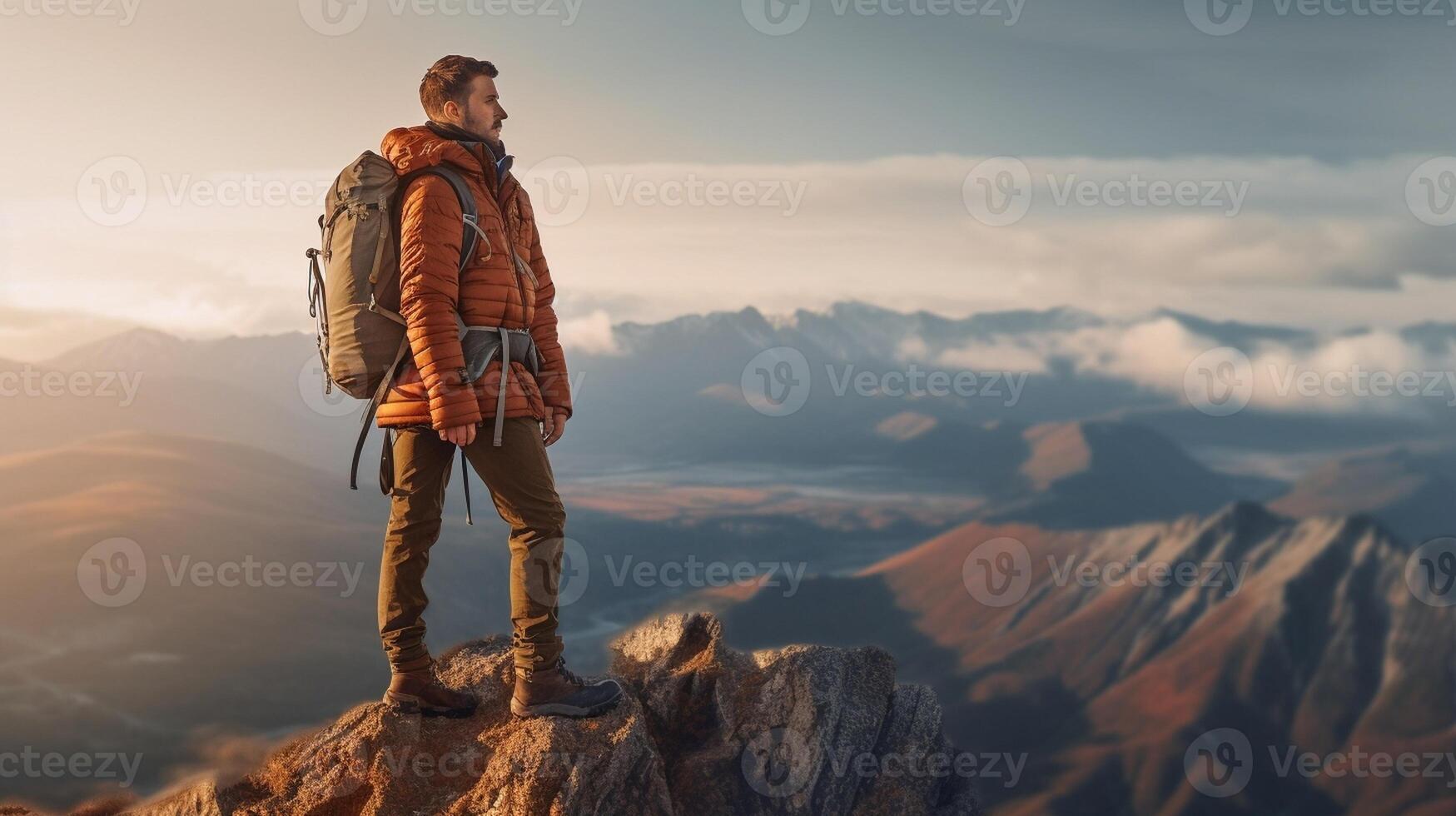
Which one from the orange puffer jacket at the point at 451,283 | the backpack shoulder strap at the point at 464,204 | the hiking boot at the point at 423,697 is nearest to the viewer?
the orange puffer jacket at the point at 451,283

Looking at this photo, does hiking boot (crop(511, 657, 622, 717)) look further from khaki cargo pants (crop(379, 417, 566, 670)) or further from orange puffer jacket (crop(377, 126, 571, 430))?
orange puffer jacket (crop(377, 126, 571, 430))

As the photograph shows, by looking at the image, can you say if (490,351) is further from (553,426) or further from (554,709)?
(554,709)

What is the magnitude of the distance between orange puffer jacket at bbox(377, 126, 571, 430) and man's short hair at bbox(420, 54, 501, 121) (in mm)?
207

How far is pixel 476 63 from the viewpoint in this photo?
6020 mm

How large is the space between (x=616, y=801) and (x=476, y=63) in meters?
4.60

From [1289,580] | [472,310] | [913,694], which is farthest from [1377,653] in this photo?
[472,310]

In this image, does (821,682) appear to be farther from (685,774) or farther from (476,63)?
(476,63)

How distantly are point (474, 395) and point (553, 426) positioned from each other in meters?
0.89

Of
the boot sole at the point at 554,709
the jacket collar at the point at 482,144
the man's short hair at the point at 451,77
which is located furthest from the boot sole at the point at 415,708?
the man's short hair at the point at 451,77

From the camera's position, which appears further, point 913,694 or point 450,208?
point 913,694

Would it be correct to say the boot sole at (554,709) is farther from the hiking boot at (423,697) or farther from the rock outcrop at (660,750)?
the hiking boot at (423,697)

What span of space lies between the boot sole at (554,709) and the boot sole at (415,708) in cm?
50

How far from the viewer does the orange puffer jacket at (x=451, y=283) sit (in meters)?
5.65

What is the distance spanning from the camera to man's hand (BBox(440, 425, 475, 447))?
5723 millimetres
